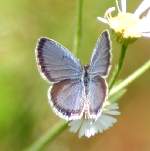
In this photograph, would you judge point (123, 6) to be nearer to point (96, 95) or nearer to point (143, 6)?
point (143, 6)

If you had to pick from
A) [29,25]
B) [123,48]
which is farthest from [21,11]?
[123,48]

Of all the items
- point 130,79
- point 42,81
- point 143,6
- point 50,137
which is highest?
point 143,6

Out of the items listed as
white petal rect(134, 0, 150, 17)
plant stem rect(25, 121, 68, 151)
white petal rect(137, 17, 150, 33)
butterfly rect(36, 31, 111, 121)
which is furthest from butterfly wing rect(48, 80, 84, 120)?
white petal rect(134, 0, 150, 17)

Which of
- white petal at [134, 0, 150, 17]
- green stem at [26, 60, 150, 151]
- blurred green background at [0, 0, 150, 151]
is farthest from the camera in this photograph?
blurred green background at [0, 0, 150, 151]

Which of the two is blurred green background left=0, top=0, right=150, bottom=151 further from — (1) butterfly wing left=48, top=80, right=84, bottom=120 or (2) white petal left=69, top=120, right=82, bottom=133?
(1) butterfly wing left=48, top=80, right=84, bottom=120

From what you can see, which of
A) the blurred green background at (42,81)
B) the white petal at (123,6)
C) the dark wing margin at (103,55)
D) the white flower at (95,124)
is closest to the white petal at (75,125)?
Answer: the white flower at (95,124)

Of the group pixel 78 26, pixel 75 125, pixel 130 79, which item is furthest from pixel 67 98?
pixel 78 26

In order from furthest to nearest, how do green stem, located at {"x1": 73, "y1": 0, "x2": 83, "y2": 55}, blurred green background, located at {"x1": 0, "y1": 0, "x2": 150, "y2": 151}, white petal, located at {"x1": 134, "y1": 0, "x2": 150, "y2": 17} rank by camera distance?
blurred green background, located at {"x1": 0, "y1": 0, "x2": 150, "y2": 151}, white petal, located at {"x1": 134, "y1": 0, "x2": 150, "y2": 17}, green stem, located at {"x1": 73, "y1": 0, "x2": 83, "y2": 55}
